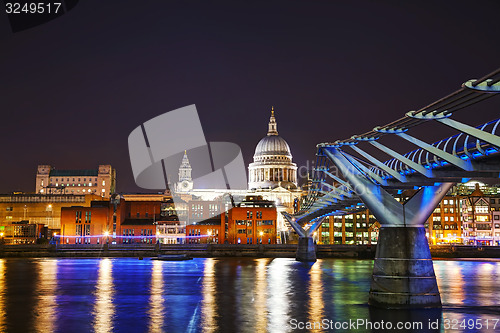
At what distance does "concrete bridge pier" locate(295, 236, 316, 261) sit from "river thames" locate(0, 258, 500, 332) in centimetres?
3113

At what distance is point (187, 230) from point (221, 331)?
10385 centimetres

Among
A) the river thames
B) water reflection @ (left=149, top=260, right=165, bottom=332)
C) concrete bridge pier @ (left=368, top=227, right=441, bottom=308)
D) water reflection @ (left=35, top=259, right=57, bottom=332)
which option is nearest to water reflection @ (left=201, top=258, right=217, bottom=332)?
the river thames

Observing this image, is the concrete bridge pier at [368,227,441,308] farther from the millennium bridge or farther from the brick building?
the brick building

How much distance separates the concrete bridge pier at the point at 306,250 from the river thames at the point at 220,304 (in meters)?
31.1

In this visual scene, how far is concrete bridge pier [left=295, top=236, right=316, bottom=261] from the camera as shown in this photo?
95062 mm

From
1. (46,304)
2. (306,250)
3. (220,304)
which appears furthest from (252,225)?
(46,304)

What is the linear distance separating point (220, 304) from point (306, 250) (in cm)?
5641

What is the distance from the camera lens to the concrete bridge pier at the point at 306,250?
95062 mm

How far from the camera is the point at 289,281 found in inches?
2269

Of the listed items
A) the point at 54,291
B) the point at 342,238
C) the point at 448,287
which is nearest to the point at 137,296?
the point at 54,291

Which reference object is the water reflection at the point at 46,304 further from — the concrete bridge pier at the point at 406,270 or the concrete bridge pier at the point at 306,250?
the concrete bridge pier at the point at 306,250

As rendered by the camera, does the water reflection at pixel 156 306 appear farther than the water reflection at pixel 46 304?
No

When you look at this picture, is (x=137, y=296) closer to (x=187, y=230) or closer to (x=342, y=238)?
(x=187, y=230)

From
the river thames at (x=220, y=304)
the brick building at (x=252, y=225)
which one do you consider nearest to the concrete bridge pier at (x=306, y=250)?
the river thames at (x=220, y=304)
